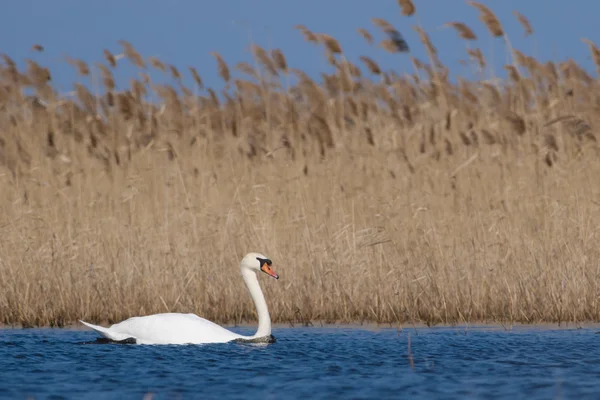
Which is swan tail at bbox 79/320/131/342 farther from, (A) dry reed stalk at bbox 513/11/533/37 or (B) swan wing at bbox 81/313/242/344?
(A) dry reed stalk at bbox 513/11/533/37

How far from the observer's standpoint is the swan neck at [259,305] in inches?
331

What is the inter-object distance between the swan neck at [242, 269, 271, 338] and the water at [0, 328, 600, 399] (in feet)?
0.52

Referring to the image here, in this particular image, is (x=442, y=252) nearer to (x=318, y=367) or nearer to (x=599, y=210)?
(x=599, y=210)

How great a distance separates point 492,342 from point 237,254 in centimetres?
299

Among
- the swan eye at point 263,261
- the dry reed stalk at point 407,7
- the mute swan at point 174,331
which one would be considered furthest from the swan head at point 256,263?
the dry reed stalk at point 407,7

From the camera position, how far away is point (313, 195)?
11789 millimetres

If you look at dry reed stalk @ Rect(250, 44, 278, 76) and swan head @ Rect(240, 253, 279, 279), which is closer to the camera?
swan head @ Rect(240, 253, 279, 279)

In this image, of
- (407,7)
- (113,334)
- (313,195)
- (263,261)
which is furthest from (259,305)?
(407,7)

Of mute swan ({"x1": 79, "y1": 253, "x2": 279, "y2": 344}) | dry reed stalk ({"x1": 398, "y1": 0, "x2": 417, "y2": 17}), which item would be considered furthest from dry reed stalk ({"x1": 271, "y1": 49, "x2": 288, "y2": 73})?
mute swan ({"x1": 79, "y1": 253, "x2": 279, "y2": 344})

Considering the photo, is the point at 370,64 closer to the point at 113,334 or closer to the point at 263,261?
the point at 263,261

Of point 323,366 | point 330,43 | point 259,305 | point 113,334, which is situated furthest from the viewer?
point 330,43

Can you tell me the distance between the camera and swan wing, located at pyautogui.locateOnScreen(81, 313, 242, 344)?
8.24 meters

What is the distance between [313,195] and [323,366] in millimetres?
4650

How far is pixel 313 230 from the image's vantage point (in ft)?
34.9
